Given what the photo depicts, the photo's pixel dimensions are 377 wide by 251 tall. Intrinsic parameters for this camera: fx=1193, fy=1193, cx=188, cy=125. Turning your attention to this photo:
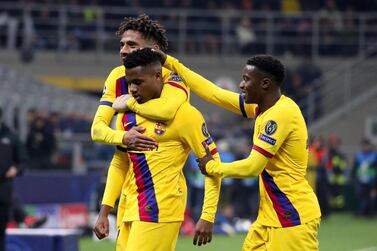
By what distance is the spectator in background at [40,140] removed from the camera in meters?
21.0

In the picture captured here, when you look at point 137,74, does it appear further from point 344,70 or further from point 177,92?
point 344,70

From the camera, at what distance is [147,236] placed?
8297mm

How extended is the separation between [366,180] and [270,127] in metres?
17.8

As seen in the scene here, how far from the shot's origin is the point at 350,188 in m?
27.1

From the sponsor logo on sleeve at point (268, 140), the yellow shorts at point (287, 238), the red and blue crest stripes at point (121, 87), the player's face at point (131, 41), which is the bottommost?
the yellow shorts at point (287, 238)

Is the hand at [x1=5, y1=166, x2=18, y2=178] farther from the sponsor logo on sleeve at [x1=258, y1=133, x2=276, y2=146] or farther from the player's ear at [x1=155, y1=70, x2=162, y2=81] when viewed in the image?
the sponsor logo on sleeve at [x1=258, y1=133, x2=276, y2=146]

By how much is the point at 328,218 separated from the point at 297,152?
16655 mm

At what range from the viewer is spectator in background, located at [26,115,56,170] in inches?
825

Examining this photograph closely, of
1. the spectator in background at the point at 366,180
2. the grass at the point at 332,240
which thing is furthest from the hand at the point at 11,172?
the spectator in background at the point at 366,180

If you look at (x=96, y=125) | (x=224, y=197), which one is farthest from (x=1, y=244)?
(x=224, y=197)

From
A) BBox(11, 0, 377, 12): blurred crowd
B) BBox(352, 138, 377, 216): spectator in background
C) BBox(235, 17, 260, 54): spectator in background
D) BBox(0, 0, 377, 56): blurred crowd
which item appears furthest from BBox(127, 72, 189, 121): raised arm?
BBox(11, 0, 377, 12): blurred crowd

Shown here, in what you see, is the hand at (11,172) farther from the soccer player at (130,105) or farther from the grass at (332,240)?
the soccer player at (130,105)

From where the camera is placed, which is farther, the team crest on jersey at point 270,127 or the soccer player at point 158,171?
the team crest on jersey at point 270,127

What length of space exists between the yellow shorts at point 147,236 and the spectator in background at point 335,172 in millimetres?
17311
